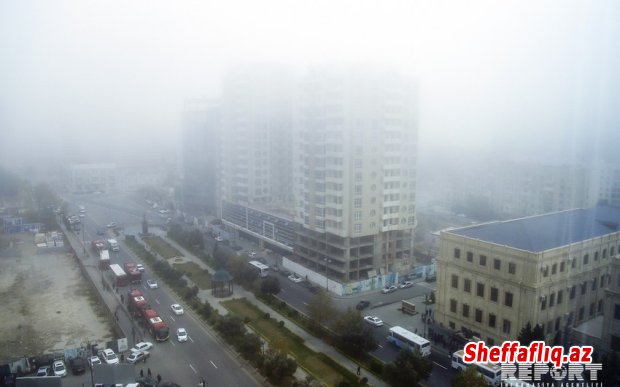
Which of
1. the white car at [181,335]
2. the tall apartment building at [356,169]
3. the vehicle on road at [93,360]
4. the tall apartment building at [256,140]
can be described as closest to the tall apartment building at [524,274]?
the tall apartment building at [356,169]

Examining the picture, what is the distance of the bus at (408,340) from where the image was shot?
18.3 ft

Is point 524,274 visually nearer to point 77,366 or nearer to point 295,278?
point 295,278

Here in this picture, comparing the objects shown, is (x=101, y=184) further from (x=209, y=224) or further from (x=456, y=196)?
(x=456, y=196)

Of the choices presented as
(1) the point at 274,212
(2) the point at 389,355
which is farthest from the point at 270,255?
(2) the point at 389,355

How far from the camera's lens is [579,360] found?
363 centimetres

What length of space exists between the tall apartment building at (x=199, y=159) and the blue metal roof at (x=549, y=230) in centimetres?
872

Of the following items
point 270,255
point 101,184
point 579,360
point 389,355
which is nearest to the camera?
point 579,360

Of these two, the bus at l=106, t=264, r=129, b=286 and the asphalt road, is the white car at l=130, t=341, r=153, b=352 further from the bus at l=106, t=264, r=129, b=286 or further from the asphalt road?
the bus at l=106, t=264, r=129, b=286

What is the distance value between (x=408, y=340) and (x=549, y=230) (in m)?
2.25

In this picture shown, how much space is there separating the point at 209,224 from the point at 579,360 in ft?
35.8

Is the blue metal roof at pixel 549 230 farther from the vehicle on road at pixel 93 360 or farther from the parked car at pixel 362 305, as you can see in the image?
the vehicle on road at pixel 93 360

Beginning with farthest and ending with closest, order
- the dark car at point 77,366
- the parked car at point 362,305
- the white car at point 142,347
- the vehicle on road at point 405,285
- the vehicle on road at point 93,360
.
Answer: the vehicle on road at point 405,285, the parked car at point 362,305, the white car at point 142,347, the vehicle on road at point 93,360, the dark car at point 77,366

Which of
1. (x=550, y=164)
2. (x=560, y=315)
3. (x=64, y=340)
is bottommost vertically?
(x=64, y=340)

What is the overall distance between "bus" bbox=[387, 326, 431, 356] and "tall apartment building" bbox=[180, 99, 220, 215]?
28.1 ft
